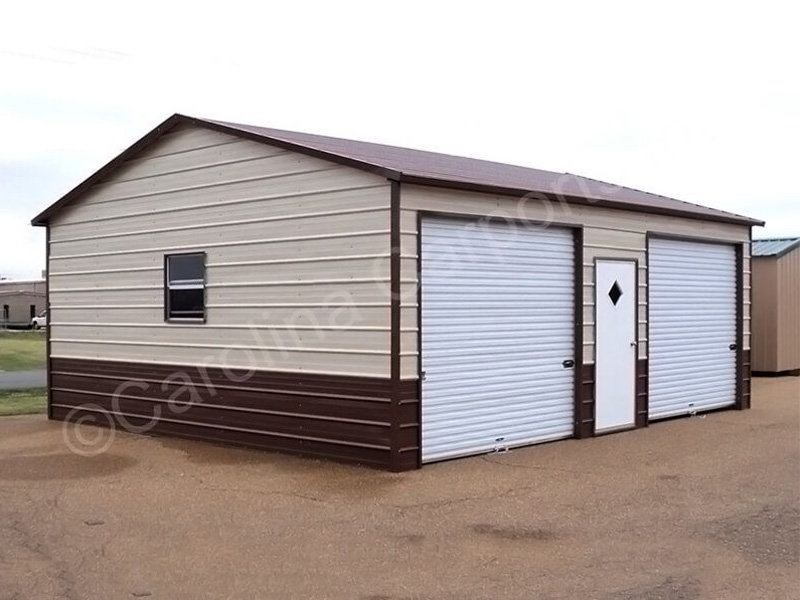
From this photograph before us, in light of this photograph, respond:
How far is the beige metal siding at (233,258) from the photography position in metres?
9.69

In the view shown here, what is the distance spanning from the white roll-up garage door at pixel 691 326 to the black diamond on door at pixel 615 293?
90cm

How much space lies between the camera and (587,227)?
11.6 meters

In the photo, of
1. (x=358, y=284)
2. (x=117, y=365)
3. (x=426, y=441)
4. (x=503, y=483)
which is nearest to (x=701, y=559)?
(x=503, y=483)

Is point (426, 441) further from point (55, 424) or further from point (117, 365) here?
point (55, 424)

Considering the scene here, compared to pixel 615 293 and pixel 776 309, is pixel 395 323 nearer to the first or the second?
pixel 615 293

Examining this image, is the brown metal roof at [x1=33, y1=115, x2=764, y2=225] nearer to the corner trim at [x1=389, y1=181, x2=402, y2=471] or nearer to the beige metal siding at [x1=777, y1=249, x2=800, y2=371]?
the corner trim at [x1=389, y1=181, x2=402, y2=471]

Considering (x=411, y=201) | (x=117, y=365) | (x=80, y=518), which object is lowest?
(x=80, y=518)

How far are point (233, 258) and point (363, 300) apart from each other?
2.21m

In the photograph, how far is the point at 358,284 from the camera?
9.66 metres

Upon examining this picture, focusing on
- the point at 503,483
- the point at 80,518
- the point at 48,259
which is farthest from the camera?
the point at 48,259

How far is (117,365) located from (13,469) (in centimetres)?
292

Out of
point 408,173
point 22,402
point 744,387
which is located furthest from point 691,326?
point 22,402

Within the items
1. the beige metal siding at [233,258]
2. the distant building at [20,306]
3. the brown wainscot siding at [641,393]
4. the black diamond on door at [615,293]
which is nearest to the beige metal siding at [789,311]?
the brown wainscot siding at [641,393]

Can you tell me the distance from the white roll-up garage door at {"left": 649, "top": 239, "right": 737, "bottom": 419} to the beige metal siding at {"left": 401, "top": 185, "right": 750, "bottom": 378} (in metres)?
0.28
